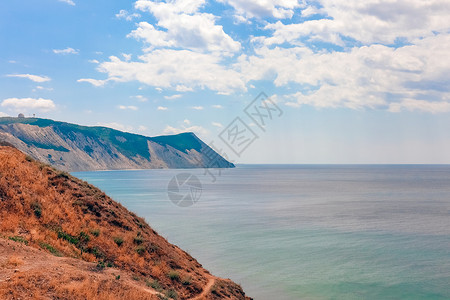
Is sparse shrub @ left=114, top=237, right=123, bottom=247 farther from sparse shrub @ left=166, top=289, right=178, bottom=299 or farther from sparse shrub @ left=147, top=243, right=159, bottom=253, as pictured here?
sparse shrub @ left=166, top=289, right=178, bottom=299

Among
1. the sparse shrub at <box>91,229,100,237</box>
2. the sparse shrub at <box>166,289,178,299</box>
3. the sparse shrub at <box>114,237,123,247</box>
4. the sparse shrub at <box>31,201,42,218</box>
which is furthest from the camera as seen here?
the sparse shrub at <box>114,237,123,247</box>

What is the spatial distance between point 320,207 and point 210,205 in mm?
26663

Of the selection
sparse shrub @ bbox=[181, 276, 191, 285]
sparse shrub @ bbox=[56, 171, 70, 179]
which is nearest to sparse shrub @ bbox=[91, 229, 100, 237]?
sparse shrub @ bbox=[181, 276, 191, 285]

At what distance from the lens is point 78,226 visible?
22.2 m

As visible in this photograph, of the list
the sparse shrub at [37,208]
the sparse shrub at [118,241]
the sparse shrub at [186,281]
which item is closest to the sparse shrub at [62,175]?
the sparse shrub at [37,208]

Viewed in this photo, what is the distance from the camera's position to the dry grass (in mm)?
19766

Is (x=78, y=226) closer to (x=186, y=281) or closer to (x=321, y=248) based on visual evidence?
(x=186, y=281)

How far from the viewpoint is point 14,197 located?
21375 mm

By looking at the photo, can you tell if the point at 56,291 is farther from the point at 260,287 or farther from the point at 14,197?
the point at 260,287

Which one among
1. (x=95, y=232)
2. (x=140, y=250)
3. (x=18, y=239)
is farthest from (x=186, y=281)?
(x=18, y=239)

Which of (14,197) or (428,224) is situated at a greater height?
(428,224)

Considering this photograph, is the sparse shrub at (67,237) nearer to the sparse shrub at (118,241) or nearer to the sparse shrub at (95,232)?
the sparse shrub at (95,232)

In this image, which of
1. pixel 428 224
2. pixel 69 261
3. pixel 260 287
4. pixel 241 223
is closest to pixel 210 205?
pixel 241 223

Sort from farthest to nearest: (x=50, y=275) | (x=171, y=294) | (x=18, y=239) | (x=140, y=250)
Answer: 1. (x=140, y=250)
2. (x=171, y=294)
3. (x=18, y=239)
4. (x=50, y=275)
